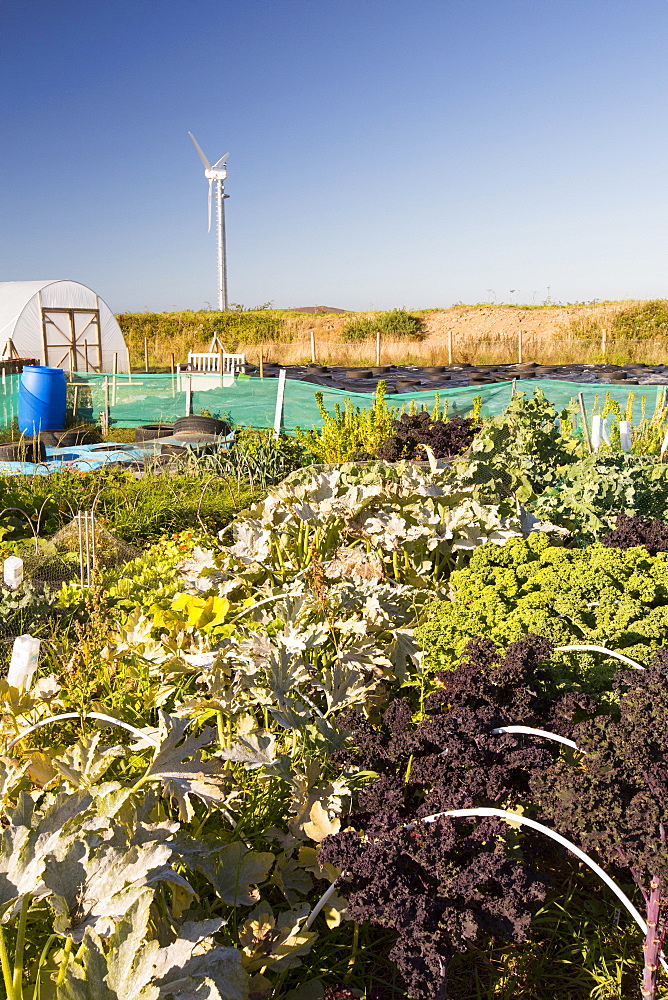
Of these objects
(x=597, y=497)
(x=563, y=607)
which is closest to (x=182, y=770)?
(x=563, y=607)

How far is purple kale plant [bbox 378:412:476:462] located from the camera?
592 cm

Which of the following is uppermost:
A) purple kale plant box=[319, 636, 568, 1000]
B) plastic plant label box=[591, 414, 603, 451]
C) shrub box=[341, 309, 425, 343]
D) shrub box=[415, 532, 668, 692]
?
shrub box=[341, 309, 425, 343]

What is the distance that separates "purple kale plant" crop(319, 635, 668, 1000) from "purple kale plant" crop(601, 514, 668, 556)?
114 centimetres

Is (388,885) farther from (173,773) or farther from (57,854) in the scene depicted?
(57,854)

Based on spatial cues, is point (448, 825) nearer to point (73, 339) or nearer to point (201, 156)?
point (73, 339)

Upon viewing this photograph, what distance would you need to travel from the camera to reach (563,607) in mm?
2254

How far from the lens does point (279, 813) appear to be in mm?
2047

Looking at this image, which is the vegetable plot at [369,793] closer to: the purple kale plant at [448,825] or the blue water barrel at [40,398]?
the purple kale plant at [448,825]

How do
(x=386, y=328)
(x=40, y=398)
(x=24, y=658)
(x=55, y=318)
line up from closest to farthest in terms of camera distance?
1. (x=24, y=658)
2. (x=40, y=398)
3. (x=55, y=318)
4. (x=386, y=328)

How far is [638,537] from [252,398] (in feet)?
27.2

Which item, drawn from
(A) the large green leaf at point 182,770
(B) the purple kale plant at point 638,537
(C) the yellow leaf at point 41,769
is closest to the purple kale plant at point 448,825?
(A) the large green leaf at point 182,770

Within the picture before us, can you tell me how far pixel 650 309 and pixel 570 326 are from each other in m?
3.93

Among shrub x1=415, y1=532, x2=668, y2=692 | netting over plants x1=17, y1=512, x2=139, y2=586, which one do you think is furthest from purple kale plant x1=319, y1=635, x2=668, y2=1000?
netting over plants x1=17, y1=512, x2=139, y2=586

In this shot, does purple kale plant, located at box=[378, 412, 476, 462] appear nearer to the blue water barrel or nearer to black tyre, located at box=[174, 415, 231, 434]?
black tyre, located at box=[174, 415, 231, 434]
